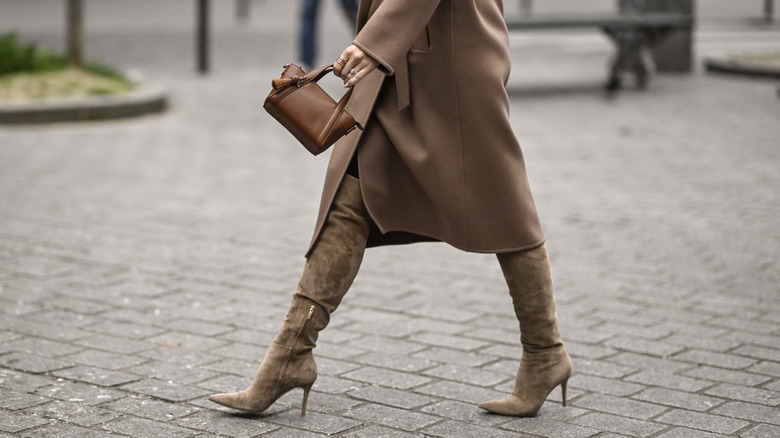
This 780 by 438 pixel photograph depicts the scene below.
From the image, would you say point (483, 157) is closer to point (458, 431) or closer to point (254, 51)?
point (458, 431)

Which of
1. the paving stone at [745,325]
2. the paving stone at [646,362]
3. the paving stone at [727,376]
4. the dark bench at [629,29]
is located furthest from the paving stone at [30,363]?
the dark bench at [629,29]

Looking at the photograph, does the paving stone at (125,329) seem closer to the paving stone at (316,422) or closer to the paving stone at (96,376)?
the paving stone at (96,376)

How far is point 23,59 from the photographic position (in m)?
11.2

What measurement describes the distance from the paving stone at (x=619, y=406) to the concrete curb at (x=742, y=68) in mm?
10571

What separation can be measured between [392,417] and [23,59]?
8.46 meters

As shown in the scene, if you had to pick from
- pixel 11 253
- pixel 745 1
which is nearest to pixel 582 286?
pixel 11 253

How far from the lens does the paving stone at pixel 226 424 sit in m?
3.58

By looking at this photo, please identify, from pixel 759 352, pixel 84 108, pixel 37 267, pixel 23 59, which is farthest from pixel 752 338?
pixel 23 59

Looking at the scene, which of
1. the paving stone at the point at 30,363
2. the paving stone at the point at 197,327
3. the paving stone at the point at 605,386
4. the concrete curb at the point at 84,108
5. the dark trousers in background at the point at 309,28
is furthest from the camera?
the dark trousers in background at the point at 309,28

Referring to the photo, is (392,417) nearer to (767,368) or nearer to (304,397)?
(304,397)

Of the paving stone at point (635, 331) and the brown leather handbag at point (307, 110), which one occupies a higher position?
the brown leather handbag at point (307, 110)

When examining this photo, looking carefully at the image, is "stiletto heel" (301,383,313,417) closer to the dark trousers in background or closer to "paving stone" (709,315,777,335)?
"paving stone" (709,315,777,335)

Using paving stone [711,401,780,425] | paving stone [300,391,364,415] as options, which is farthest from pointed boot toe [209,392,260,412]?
paving stone [711,401,780,425]

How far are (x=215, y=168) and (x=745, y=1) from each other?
1803cm
